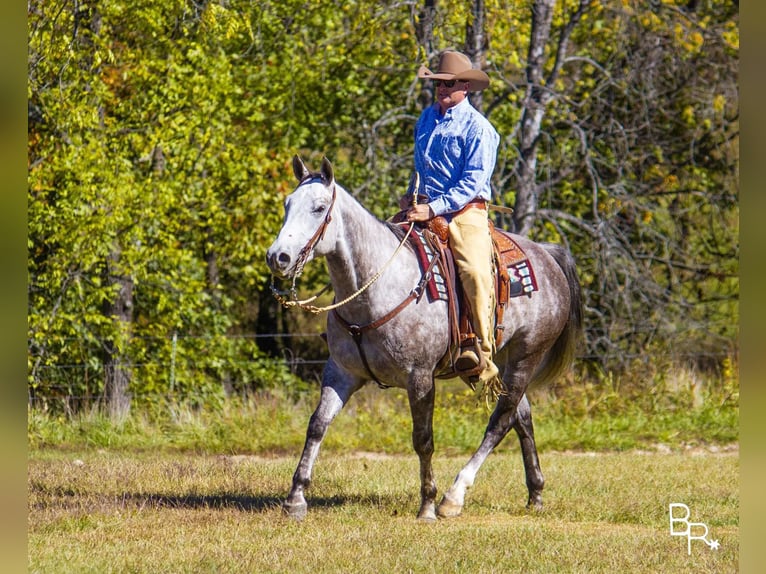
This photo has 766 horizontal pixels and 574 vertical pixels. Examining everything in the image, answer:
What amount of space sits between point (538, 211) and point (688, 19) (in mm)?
3585

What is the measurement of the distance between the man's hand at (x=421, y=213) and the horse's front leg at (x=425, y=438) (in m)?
1.05

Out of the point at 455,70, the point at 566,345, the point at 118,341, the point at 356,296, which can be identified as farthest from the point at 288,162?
the point at 356,296

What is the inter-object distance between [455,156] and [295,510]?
8.54 ft

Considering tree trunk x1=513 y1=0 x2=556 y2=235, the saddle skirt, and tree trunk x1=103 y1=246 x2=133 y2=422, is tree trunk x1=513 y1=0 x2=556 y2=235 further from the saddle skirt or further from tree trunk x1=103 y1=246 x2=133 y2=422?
the saddle skirt

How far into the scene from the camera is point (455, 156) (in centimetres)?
741

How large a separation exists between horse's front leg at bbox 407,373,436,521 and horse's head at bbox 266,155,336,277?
1190 mm

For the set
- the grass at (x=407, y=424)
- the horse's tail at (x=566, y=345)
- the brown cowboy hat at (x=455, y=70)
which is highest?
the brown cowboy hat at (x=455, y=70)

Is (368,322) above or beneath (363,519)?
above

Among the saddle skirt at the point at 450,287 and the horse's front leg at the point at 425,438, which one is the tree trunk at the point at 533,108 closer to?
the saddle skirt at the point at 450,287

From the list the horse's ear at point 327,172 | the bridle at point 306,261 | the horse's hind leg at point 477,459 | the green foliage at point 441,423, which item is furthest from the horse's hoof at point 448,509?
the green foliage at point 441,423

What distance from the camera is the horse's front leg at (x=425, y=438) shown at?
723 cm

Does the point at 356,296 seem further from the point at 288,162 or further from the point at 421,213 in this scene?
the point at 288,162

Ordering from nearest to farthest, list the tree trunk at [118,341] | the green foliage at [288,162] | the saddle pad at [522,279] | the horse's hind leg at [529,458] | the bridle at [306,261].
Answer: the bridle at [306,261] < the saddle pad at [522,279] < the horse's hind leg at [529,458] < the green foliage at [288,162] < the tree trunk at [118,341]
